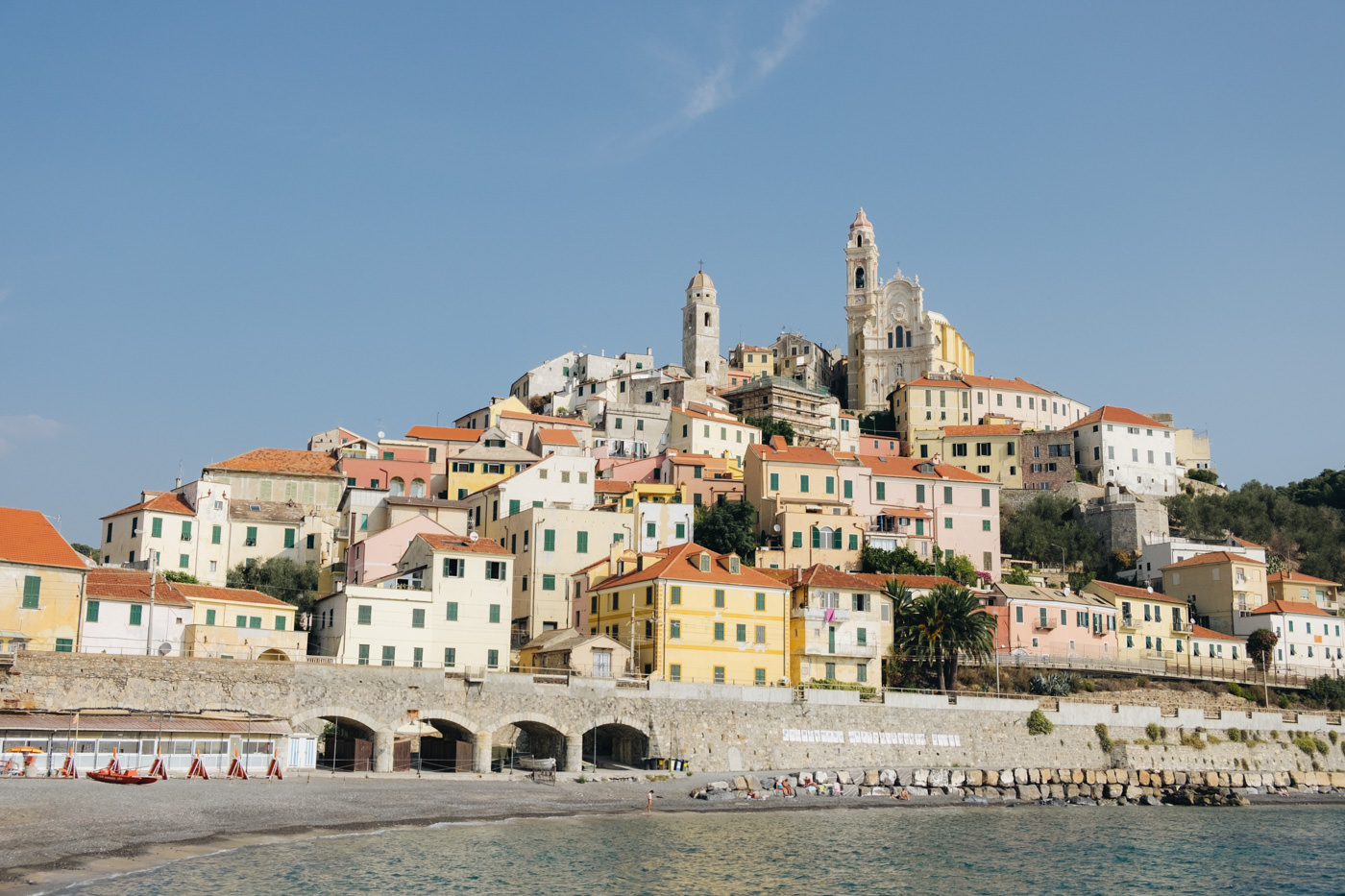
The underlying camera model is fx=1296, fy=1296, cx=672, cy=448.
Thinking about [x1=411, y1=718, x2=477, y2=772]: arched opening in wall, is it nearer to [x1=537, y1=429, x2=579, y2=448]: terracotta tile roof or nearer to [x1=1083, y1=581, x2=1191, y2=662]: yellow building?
[x1=537, y1=429, x2=579, y2=448]: terracotta tile roof

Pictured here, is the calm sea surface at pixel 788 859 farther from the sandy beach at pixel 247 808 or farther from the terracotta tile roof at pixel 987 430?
the terracotta tile roof at pixel 987 430

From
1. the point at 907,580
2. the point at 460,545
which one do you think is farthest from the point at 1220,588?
the point at 460,545

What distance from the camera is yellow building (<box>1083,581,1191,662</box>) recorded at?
7300cm

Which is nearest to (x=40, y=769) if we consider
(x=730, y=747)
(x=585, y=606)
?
(x=730, y=747)

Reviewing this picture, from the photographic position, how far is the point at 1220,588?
8062 centimetres

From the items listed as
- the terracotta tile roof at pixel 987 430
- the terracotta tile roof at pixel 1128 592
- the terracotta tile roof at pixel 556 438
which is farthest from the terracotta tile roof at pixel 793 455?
the terracotta tile roof at pixel 987 430

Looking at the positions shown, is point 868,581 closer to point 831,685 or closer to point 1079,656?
point 831,685

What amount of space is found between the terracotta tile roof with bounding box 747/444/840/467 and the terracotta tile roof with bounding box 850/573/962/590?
38.3ft

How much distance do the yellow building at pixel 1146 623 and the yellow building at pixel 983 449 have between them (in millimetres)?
25085

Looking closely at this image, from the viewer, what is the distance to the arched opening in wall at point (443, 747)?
154 feet

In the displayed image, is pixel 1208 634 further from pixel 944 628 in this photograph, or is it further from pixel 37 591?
pixel 37 591

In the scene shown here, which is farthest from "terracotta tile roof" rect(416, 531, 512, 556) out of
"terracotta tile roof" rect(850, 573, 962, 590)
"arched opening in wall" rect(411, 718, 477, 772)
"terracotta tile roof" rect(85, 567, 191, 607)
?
"terracotta tile roof" rect(850, 573, 962, 590)

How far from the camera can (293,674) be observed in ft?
142

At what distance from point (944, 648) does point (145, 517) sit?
135 ft
